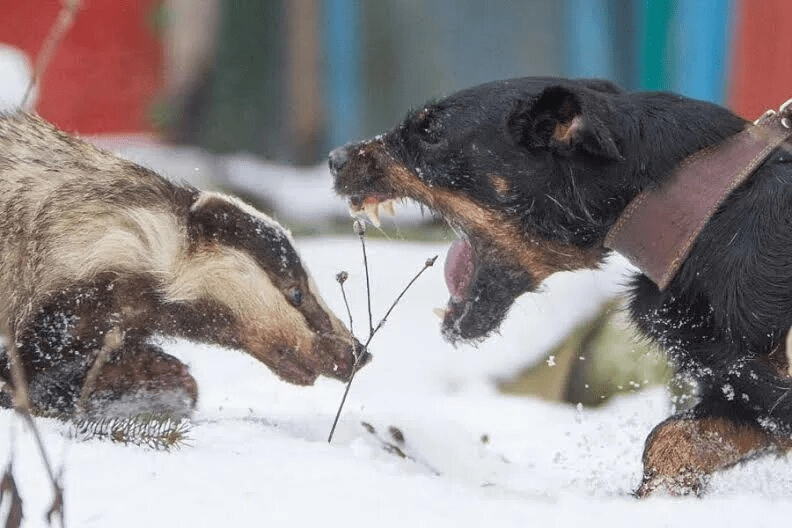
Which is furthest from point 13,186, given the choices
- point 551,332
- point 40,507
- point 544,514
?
point 551,332

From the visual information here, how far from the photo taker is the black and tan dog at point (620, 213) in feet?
12.0

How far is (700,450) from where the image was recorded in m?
3.85

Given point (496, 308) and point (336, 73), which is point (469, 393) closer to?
point (496, 308)

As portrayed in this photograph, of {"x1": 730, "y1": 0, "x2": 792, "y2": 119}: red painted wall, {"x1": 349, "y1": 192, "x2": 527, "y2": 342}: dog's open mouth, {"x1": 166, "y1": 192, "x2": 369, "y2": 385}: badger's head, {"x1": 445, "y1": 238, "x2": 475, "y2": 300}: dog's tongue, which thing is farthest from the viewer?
{"x1": 730, "y1": 0, "x2": 792, "y2": 119}: red painted wall

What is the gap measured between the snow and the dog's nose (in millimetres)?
910

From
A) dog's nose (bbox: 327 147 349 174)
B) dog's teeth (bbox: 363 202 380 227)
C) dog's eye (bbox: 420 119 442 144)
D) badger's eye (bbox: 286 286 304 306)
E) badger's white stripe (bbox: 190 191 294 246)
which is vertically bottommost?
badger's eye (bbox: 286 286 304 306)

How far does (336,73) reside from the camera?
388 inches

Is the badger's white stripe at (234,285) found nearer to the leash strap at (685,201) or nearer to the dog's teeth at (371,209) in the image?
the dog's teeth at (371,209)

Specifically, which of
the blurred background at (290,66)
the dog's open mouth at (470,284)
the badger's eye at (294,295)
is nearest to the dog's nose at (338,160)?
the dog's open mouth at (470,284)

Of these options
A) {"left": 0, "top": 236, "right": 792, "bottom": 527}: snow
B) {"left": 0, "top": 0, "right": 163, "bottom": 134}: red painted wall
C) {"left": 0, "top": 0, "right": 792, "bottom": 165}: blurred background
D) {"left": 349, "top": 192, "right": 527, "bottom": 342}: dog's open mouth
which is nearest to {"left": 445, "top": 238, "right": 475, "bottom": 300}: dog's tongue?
{"left": 349, "top": 192, "right": 527, "bottom": 342}: dog's open mouth

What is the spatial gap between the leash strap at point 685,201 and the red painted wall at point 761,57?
14.6 feet

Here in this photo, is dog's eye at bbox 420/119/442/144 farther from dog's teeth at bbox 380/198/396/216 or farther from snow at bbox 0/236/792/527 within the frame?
snow at bbox 0/236/792/527

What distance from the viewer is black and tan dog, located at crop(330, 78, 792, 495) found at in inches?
144

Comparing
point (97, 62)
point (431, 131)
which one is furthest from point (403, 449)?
point (97, 62)
